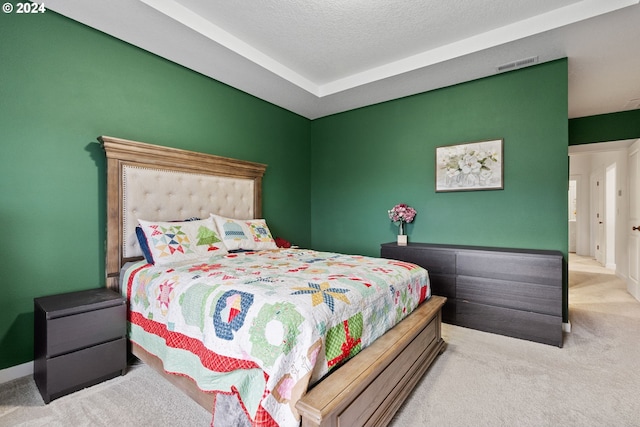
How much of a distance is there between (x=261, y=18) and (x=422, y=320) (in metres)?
2.77

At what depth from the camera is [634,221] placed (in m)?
3.91

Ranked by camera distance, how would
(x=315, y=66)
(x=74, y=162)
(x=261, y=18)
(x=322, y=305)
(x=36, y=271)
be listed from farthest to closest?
(x=315, y=66) → (x=261, y=18) → (x=74, y=162) → (x=36, y=271) → (x=322, y=305)

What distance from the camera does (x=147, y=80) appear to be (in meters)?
2.88

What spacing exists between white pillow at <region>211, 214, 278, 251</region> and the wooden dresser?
1.67 m

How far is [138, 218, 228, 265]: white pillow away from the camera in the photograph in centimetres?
241

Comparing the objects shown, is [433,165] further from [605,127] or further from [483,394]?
[605,127]

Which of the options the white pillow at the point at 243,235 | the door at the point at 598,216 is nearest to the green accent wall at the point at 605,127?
the door at the point at 598,216

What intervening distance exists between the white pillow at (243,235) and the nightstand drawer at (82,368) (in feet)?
3.93

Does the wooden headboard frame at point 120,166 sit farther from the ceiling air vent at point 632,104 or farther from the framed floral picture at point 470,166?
the ceiling air vent at point 632,104

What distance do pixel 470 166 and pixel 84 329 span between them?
3.84m

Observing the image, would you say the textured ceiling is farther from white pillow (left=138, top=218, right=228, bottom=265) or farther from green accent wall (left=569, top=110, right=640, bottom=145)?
white pillow (left=138, top=218, right=228, bottom=265)

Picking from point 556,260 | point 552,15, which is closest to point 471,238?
point 556,260

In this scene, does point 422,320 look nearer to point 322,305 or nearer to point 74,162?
point 322,305

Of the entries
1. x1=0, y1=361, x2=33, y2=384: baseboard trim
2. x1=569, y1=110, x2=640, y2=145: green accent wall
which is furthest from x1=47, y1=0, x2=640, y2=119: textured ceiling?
x1=0, y1=361, x2=33, y2=384: baseboard trim
